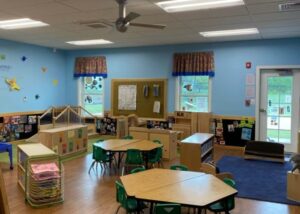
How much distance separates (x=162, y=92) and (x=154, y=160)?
11.8 feet

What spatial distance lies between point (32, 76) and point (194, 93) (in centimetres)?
481

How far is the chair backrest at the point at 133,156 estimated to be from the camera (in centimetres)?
510

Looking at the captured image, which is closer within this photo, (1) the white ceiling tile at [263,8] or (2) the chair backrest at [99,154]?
(1) the white ceiling tile at [263,8]

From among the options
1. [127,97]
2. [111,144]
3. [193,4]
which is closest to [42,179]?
[111,144]

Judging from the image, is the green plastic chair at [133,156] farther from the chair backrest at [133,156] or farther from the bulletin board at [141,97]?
the bulletin board at [141,97]

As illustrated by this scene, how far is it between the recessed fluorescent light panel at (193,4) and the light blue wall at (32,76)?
209 inches

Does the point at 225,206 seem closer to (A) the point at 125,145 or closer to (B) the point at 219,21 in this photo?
(A) the point at 125,145

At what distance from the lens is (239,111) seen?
795 centimetres

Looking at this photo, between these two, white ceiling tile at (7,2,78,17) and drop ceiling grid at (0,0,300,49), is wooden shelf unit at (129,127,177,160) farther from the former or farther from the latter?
white ceiling tile at (7,2,78,17)

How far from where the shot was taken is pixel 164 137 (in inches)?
264

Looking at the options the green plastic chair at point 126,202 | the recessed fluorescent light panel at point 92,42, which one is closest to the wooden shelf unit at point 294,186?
the green plastic chair at point 126,202

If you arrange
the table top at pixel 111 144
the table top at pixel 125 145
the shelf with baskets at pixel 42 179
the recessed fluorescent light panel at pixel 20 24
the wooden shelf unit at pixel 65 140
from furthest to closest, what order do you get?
the wooden shelf unit at pixel 65 140 < the recessed fluorescent light panel at pixel 20 24 < the table top at pixel 111 144 < the table top at pixel 125 145 < the shelf with baskets at pixel 42 179

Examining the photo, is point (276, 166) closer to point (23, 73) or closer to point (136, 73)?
point (136, 73)

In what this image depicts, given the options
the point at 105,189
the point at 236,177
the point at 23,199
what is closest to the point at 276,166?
the point at 236,177
